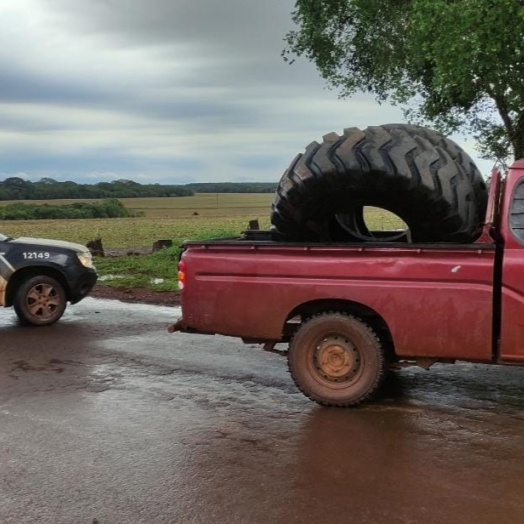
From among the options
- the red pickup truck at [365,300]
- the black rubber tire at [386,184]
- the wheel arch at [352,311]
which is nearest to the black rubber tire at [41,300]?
the red pickup truck at [365,300]

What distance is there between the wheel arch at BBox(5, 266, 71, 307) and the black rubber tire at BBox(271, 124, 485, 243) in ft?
16.0

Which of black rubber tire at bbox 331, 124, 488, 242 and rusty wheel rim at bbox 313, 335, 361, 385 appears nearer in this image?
rusty wheel rim at bbox 313, 335, 361, 385

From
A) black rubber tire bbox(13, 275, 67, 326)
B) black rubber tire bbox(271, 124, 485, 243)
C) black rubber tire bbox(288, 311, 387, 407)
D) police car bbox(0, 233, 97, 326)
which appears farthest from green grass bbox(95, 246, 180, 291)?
black rubber tire bbox(288, 311, 387, 407)

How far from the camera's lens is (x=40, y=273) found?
32.0ft

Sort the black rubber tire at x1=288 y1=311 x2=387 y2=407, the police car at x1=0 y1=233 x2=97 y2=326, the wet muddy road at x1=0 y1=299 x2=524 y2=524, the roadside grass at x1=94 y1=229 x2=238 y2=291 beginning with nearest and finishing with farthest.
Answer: the wet muddy road at x1=0 y1=299 x2=524 y2=524 < the black rubber tire at x1=288 y1=311 x2=387 y2=407 < the police car at x1=0 y1=233 x2=97 y2=326 < the roadside grass at x1=94 y1=229 x2=238 y2=291

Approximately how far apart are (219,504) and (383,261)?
2405 millimetres

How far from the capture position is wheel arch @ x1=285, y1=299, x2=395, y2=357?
18.4ft

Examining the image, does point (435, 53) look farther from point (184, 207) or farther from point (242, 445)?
point (184, 207)

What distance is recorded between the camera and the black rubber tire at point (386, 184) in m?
5.61

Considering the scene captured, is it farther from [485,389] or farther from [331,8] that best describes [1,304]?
[331,8]

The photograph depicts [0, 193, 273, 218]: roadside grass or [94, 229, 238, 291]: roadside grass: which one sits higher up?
[0, 193, 273, 218]: roadside grass

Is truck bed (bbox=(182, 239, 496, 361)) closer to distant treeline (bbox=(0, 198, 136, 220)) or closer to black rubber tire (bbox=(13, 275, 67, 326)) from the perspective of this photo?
black rubber tire (bbox=(13, 275, 67, 326))

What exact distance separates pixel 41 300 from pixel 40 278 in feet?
1.07

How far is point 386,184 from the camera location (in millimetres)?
5652
